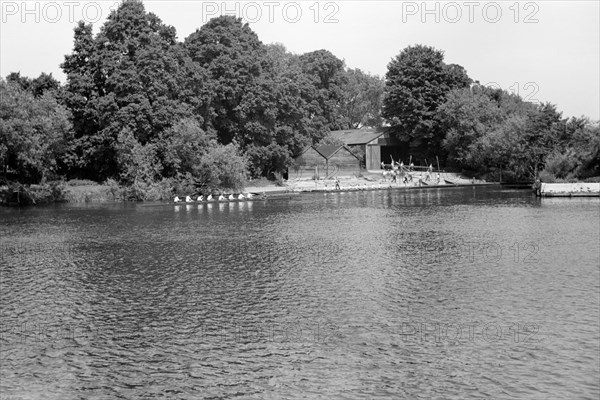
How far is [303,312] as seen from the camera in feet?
83.6

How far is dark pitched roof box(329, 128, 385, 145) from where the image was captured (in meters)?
117

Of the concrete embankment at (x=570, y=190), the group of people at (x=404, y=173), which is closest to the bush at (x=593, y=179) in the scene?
the concrete embankment at (x=570, y=190)

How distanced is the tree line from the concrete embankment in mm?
6607

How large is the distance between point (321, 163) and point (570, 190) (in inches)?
1615

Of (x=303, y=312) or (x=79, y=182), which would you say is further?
(x=79, y=182)

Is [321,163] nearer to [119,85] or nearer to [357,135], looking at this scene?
[357,135]

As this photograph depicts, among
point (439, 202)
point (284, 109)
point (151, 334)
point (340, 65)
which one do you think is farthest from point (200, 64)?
point (151, 334)

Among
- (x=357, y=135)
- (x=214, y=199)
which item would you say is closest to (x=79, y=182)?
(x=214, y=199)

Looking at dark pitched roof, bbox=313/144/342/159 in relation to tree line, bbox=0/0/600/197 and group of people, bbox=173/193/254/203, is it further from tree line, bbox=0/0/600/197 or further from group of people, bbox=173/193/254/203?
group of people, bbox=173/193/254/203

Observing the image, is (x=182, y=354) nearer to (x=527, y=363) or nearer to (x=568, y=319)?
(x=527, y=363)

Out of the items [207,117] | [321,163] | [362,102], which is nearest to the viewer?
[207,117]

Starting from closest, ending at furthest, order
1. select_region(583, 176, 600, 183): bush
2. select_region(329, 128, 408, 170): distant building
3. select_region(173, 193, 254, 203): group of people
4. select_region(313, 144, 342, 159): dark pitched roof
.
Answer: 1. select_region(173, 193, 254, 203): group of people
2. select_region(583, 176, 600, 183): bush
3. select_region(313, 144, 342, 159): dark pitched roof
4. select_region(329, 128, 408, 170): distant building

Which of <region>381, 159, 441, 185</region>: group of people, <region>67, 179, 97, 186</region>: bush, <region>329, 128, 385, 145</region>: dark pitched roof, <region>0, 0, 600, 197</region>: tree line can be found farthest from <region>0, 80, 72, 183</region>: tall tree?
Answer: <region>329, 128, 385, 145</region>: dark pitched roof

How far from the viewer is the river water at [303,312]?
61.0 ft
